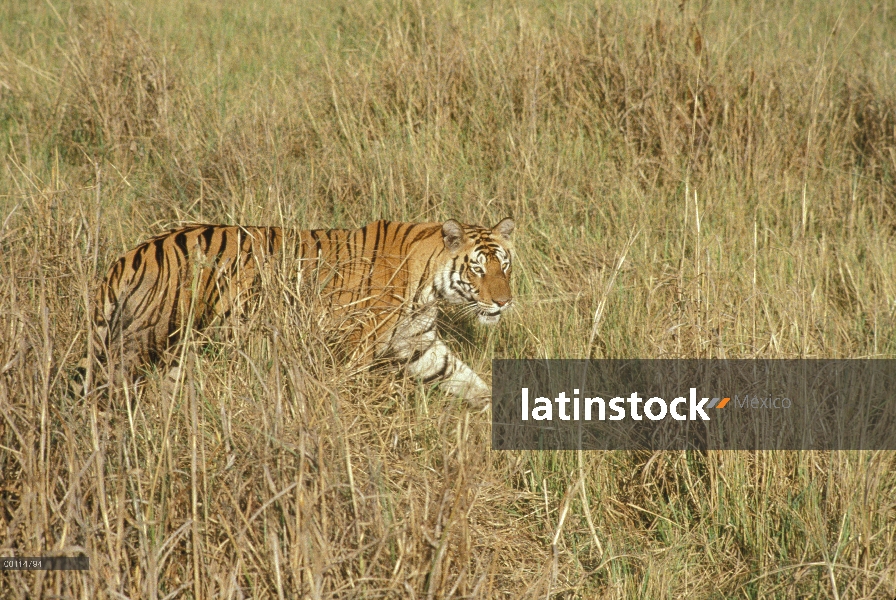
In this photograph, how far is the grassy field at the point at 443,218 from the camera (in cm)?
229

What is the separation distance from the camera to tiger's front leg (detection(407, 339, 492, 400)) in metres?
3.73

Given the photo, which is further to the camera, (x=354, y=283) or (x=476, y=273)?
(x=476, y=273)

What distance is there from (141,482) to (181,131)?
3.38m

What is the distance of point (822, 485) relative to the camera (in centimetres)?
285

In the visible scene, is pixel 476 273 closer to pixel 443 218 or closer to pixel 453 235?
pixel 453 235
